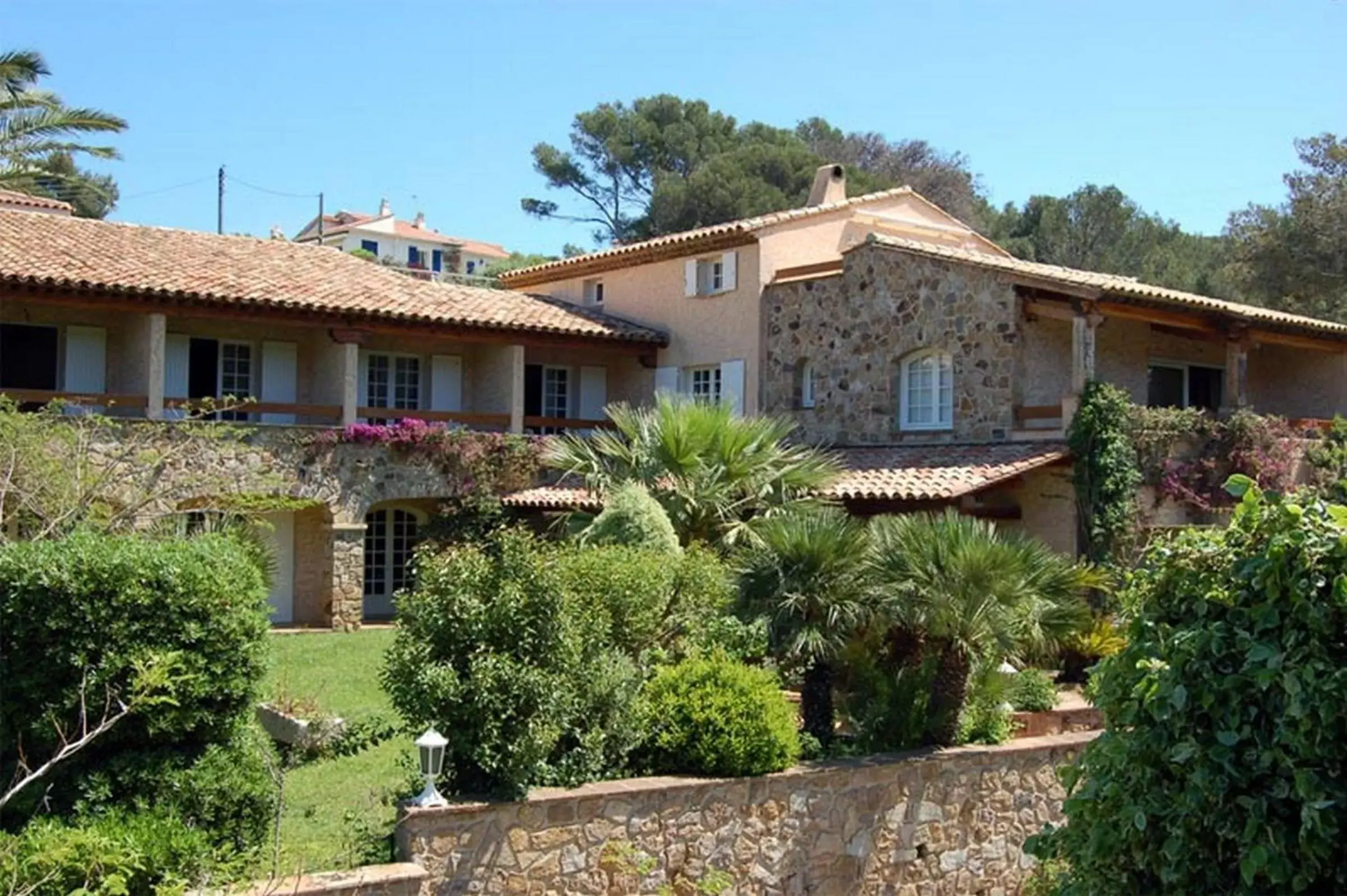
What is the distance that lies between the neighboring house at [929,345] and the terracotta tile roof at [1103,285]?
45 mm

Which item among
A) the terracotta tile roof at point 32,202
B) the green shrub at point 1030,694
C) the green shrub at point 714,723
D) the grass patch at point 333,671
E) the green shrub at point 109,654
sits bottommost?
the grass patch at point 333,671

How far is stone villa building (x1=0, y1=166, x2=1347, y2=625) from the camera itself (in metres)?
21.3

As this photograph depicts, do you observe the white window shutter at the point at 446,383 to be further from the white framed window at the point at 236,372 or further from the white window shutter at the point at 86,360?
the white window shutter at the point at 86,360

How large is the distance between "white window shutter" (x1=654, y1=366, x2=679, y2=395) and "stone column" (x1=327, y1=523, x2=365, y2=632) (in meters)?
7.30

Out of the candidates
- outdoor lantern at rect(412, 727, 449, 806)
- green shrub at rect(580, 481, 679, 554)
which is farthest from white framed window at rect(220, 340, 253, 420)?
outdoor lantern at rect(412, 727, 449, 806)

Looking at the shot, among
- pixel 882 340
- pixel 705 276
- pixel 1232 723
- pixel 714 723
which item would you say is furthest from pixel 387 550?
pixel 1232 723

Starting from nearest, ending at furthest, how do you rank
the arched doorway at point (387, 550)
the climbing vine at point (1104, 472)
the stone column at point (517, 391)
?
the climbing vine at point (1104, 472), the arched doorway at point (387, 550), the stone column at point (517, 391)

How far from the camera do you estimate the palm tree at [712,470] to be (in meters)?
16.2

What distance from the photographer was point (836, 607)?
11656 millimetres

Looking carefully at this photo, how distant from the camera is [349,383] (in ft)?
79.9

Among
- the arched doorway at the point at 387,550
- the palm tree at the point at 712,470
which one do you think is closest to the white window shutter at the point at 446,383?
the arched doorway at the point at 387,550

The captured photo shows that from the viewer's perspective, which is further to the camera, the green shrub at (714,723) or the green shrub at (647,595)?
the green shrub at (647,595)

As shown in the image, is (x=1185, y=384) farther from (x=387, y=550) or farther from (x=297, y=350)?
(x=297, y=350)

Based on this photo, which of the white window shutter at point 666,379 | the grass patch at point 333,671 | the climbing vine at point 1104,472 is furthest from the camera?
the white window shutter at point 666,379
